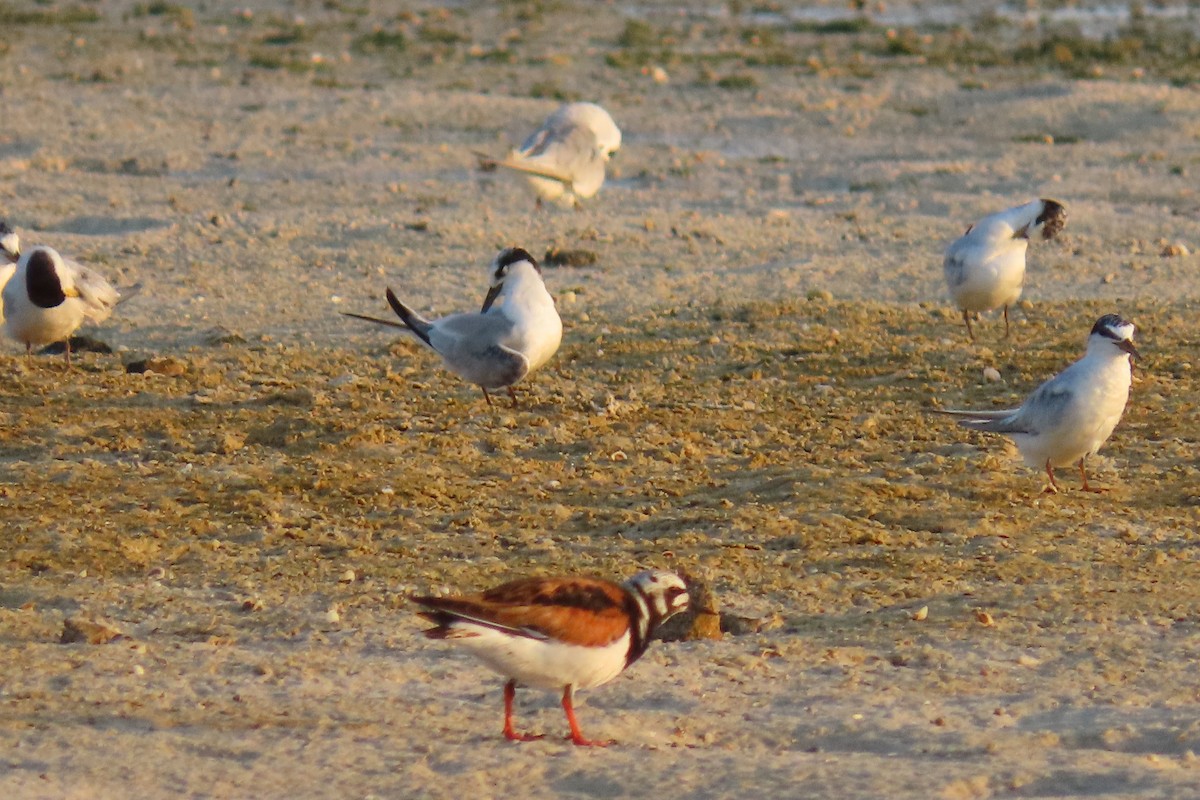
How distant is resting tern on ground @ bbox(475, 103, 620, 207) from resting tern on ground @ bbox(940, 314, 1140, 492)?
5315 mm

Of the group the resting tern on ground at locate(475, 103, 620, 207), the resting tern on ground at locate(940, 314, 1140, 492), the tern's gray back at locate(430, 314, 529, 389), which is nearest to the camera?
the resting tern on ground at locate(940, 314, 1140, 492)

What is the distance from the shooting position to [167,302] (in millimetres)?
9922

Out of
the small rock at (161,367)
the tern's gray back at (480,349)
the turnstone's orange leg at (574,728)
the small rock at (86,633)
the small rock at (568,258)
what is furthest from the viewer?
the small rock at (568,258)

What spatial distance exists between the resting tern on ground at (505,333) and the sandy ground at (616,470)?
7.7 inches

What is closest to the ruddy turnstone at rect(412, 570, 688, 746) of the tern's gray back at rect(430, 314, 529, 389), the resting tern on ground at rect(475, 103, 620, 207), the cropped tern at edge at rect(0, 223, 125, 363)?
A: the tern's gray back at rect(430, 314, 529, 389)

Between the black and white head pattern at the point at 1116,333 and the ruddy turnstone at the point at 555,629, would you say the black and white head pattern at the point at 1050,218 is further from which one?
the ruddy turnstone at the point at 555,629

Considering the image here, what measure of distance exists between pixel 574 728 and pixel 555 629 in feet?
0.99

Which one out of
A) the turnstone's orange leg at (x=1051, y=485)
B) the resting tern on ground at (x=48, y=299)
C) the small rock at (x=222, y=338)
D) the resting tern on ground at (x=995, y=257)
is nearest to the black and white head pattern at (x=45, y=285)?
the resting tern on ground at (x=48, y=299)

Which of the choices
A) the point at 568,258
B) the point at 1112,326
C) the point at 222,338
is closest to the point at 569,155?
the point at 568,258

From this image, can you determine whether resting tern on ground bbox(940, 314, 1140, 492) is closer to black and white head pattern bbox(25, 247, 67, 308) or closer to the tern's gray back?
the tern's gray back

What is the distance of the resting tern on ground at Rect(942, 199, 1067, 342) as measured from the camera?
9062 mm

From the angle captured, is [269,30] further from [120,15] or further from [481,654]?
[481,654]

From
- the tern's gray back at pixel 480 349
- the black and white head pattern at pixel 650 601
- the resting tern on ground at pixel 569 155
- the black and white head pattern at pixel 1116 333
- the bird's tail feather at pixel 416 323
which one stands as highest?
the resting tern on ground at pixel 569 155

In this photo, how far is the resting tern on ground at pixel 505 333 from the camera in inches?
310
